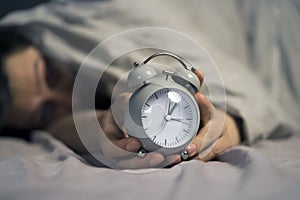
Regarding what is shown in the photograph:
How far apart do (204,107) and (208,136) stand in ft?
0.15

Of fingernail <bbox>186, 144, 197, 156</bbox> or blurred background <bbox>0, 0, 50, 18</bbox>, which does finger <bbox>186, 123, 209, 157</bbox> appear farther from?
blurred background <bbox>0, 0, 50, 18</bbox>

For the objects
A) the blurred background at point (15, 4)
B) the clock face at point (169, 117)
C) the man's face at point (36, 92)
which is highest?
the blurred background at point (15, 4)

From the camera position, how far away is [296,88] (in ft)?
3.13

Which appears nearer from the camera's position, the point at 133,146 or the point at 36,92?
the point at 133,146

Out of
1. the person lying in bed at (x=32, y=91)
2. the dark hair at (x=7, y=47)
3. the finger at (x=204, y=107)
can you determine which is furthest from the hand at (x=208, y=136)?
the dark hair at (x=7, y=47)

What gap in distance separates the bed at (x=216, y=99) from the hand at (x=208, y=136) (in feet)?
0.06

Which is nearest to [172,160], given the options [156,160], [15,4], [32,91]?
[156,160]

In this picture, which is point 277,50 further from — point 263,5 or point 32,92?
point 32,92

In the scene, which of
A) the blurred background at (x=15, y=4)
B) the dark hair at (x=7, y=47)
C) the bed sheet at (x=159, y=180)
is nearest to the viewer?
the bed sheet at (x=159, y=180)

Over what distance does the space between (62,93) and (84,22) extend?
149 mm

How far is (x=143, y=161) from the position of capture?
0.62 metres

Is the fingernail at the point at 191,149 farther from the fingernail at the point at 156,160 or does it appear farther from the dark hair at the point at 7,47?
the dark hair at the point at 7,47

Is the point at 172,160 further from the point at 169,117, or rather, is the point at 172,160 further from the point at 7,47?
the point at 7,47

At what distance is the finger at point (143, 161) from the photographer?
0.61 m
